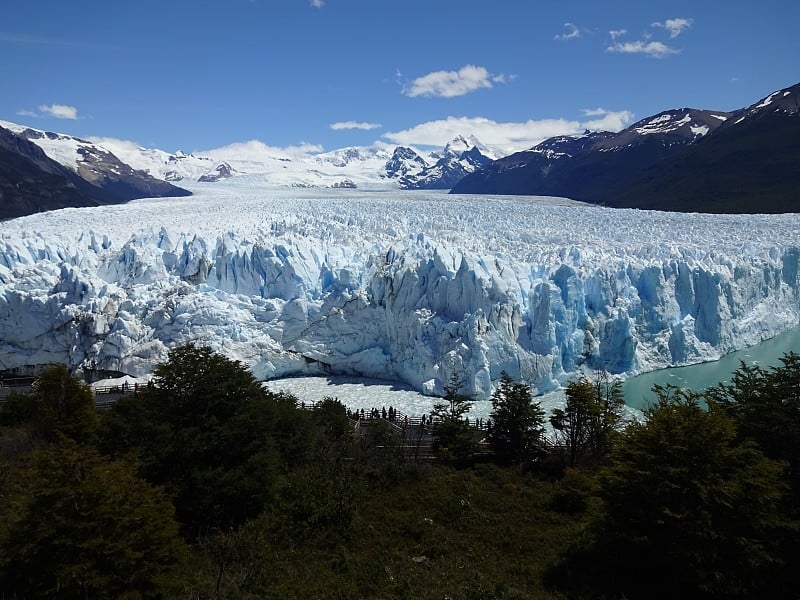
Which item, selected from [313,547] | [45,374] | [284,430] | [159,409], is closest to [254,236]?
[45,374]

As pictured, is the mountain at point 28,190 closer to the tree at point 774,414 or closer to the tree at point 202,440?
the tree at point 202,440

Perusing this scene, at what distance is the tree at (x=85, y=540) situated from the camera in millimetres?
6043

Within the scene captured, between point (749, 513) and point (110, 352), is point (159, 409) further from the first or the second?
point (110, 352)

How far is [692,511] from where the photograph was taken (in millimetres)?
6734

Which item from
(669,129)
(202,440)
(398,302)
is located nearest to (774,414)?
(202,440)

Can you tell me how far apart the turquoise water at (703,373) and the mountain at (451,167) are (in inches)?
3978

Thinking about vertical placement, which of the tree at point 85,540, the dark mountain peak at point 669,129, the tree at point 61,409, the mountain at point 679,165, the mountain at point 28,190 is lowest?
the tree at point 61,409

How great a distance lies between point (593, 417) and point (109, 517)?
32.4 ft

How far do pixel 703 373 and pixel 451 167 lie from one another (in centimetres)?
13451

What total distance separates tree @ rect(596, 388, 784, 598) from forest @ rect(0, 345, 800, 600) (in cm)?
3

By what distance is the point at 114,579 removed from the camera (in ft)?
20.1

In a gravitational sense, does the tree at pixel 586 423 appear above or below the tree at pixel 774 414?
below

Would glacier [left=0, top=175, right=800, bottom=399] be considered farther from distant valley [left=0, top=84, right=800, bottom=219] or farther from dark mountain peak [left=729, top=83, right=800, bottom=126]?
dark mountain peak [left=729, top=83, right=800, bottom=126]

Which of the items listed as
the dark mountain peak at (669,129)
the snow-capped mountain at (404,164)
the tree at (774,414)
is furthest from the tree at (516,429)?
the snow-capped mountain at (404,164)
